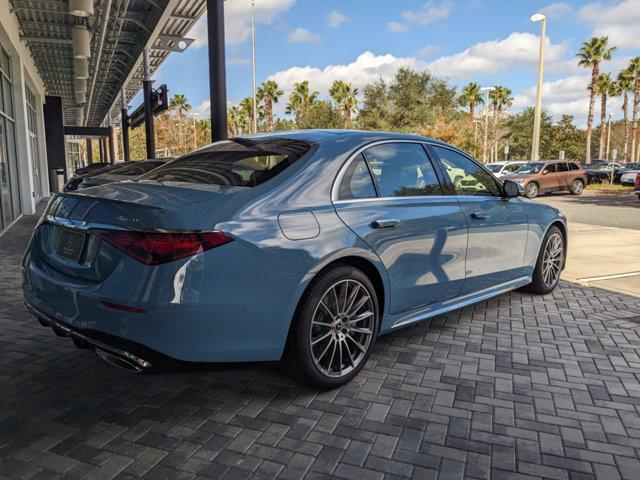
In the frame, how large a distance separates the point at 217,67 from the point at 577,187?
21.8 m

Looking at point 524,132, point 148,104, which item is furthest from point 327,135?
point 524,132

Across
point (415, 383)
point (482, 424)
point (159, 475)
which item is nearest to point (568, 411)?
point (482, 424)

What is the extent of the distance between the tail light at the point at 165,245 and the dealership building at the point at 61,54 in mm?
5712

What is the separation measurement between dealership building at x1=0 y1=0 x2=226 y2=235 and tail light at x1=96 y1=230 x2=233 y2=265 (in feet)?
18.7

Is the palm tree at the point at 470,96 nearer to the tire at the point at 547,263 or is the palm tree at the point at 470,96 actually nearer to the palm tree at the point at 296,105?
the palm tree at the point at 296,105

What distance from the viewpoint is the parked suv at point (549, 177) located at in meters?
23.3

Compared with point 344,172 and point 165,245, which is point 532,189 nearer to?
point 344,172

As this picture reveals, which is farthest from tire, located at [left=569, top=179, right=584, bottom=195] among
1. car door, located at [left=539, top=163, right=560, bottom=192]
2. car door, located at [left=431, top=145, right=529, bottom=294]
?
car door, located at [left=431, top=145, right=529, bottom=294]

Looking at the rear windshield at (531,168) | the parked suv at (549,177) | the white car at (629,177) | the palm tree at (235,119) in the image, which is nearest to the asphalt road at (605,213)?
the parked suv at (549,177)

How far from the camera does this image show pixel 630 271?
7062 millimetres

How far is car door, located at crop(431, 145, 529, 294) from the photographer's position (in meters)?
4.29

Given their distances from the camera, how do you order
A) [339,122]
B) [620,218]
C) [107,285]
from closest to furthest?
1. [107,285]
2. [620,218]
3. [339,122]

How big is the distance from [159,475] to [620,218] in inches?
600

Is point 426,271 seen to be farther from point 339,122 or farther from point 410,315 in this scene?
point 339,122
